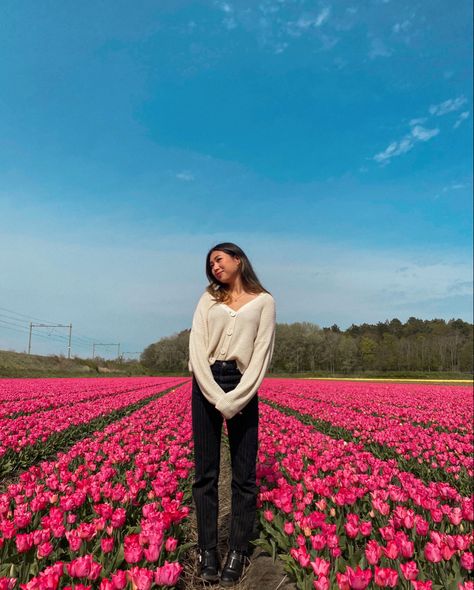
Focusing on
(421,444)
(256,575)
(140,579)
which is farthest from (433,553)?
(421,444)

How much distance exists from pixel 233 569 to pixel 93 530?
105 centimetres

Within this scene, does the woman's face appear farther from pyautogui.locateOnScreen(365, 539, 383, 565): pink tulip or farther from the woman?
pyautogui.locateOnScreen(365, 539, 383, 565): pink tulip

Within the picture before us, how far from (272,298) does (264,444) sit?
415 cm

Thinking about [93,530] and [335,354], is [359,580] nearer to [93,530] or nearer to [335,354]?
[93,530]

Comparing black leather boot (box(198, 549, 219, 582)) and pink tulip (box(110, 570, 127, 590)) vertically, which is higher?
pink tulip (box(110, 570, 127, 590))

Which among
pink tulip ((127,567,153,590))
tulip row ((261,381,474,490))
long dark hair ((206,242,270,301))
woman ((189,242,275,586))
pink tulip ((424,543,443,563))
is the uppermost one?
long dark hair ((206,242,270,301))

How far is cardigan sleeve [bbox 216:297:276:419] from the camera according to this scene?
287 cm

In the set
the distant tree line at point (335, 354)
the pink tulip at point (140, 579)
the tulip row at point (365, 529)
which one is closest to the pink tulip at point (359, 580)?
the tulip row at point (365, 529)

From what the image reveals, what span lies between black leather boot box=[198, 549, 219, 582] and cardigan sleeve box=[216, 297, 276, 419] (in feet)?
3.49

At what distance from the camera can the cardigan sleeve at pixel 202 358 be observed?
2914 mm

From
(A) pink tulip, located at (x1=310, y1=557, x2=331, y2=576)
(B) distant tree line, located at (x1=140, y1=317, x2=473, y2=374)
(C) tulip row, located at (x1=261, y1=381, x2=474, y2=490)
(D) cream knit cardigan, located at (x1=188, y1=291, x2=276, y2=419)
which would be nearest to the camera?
(A) pink tulip, located at (x1=310, y1=557, x2=331, y2=576)

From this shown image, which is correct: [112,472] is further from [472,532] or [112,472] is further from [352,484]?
[472,532]

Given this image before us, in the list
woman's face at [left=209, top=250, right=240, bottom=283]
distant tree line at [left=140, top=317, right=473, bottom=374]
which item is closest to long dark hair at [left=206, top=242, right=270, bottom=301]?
woman's face at [left=209, top=250, right=240, bottom=283]

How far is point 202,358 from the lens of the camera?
3.02m
